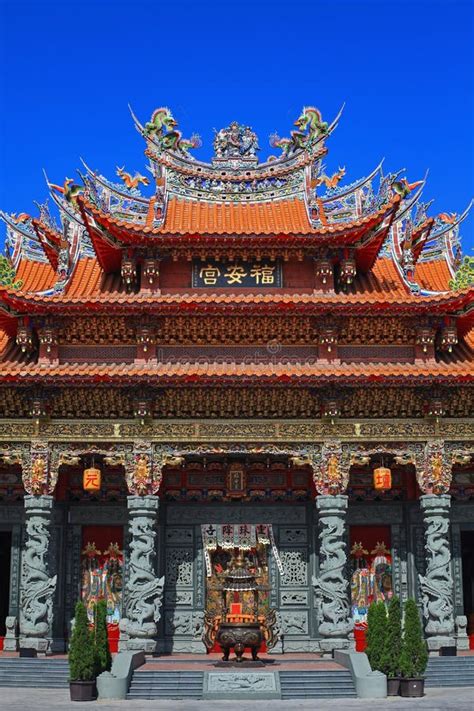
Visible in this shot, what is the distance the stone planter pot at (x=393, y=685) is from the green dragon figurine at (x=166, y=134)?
1610 cm

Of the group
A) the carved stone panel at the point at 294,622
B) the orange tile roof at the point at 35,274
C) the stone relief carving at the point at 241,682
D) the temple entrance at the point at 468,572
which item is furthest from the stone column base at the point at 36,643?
the temple entrance at the point at 468,572

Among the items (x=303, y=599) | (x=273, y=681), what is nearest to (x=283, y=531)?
(x=303, y=599)

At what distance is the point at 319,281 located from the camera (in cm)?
2297

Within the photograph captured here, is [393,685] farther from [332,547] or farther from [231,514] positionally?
[231,514]

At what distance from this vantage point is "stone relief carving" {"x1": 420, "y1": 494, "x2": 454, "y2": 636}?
65.9 ft

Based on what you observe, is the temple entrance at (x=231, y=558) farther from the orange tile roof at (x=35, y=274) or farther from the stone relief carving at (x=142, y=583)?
the orange tile roof at (x=35, y=274)

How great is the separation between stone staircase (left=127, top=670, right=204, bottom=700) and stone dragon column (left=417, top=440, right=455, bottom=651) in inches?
231

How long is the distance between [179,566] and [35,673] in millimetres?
5010

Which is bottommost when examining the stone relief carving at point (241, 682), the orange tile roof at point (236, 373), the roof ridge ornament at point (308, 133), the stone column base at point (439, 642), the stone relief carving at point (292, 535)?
the stone relief carving at point (241, 682)

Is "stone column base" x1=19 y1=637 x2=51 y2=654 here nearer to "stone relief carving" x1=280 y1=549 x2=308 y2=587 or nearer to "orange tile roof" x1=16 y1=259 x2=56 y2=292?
"stone relief carving" x1=280 y1=549 x2=308 y2=587

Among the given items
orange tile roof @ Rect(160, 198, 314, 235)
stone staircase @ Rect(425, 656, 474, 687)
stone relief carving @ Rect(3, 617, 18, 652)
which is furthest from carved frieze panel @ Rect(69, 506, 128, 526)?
stone staircase @ Rect(425, 656, 474, 687)

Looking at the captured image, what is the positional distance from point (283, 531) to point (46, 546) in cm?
619

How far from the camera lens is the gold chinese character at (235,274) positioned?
23.1 m

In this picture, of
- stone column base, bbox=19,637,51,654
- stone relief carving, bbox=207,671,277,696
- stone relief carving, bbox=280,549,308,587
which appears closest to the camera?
stone relief carving, bbox=207,671,277,696
